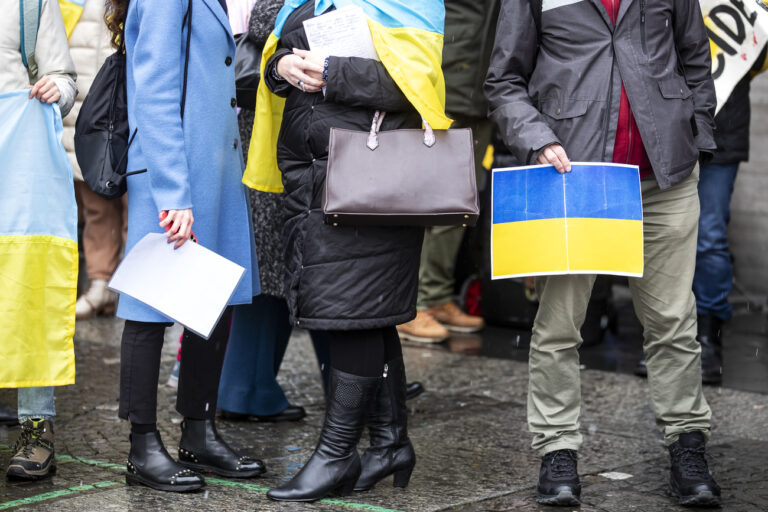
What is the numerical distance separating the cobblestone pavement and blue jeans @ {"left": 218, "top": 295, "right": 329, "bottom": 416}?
10cm

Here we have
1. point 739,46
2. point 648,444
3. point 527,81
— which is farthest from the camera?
point 739,46

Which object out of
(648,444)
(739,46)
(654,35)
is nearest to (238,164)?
(654,35)

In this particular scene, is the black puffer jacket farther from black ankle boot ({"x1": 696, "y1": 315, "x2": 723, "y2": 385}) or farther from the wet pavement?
black ankle boot ({"x1": 696, "y1": 315, "x2": 723, "y2": 385})

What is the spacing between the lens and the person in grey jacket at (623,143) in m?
3.81

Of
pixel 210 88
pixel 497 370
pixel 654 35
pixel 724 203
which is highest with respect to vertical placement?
pixel 654 35

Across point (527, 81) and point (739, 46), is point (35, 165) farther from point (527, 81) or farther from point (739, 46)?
point (739, 46)

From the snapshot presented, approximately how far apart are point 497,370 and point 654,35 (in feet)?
8.68

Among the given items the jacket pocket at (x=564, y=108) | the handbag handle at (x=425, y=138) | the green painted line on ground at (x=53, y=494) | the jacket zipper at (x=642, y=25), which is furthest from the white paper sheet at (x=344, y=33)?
the green painted line on ground at (x=53, y=494)

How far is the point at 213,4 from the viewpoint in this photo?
391 cm

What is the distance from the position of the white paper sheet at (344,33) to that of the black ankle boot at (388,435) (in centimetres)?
108

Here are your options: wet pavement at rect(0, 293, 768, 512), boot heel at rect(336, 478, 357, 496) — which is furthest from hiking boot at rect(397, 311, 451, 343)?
boot heel at rect(336, 478, 357, 496)

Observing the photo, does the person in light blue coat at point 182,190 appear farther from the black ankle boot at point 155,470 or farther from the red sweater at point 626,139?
the red sweater at point 626,139

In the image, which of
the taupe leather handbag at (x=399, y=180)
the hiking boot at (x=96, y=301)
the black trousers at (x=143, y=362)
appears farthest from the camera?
the hiking boot at (x=96, y=301)

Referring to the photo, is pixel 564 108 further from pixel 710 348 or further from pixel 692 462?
pixel 710 348
